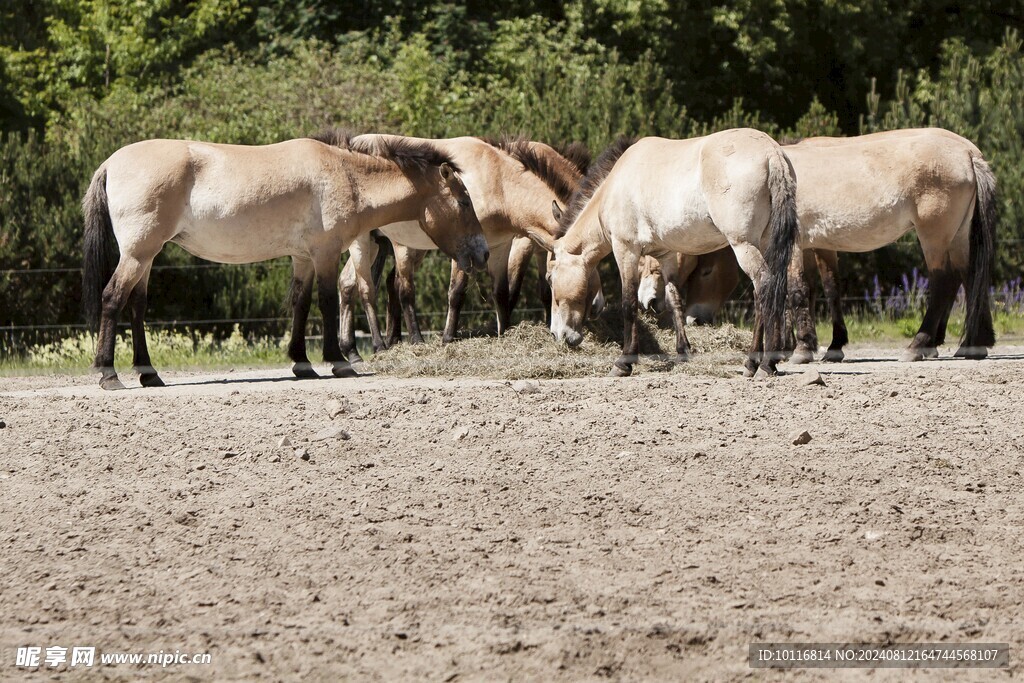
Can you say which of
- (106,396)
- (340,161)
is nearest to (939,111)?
(340,161)

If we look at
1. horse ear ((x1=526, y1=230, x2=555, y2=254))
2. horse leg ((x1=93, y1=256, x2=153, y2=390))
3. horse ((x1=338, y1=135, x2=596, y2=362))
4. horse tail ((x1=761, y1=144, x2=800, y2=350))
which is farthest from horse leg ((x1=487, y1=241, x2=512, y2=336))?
horse leg ((x1=93, y1=256, x2=153, y2=390))

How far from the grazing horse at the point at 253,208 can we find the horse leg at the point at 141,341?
11mm

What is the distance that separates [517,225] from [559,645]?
7.97 meters

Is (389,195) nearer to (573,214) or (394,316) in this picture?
(573,214)

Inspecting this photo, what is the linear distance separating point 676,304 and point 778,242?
62.6 inches

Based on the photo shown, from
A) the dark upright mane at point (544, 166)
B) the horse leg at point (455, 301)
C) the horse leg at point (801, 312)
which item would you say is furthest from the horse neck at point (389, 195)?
the horse leg at point (801, 312)

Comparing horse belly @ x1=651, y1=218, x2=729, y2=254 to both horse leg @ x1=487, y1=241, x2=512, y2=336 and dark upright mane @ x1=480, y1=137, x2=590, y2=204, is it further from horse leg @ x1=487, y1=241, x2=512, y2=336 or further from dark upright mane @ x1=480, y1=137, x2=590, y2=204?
horse leg @ x1=487, y1=241, x2=512, y2=336

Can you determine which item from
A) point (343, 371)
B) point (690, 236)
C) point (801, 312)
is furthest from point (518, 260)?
point (690, 236)

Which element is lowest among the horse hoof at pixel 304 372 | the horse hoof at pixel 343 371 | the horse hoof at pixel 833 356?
the horse hoof at pixel 833 356

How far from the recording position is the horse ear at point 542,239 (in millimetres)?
11703

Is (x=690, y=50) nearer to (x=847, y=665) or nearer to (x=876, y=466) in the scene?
(x=876, y=466)

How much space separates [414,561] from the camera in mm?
5242

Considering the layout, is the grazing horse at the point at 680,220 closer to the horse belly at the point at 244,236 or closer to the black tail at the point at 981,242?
the black tail at the point at 981,242

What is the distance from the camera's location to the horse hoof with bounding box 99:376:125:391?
10.0 meters
